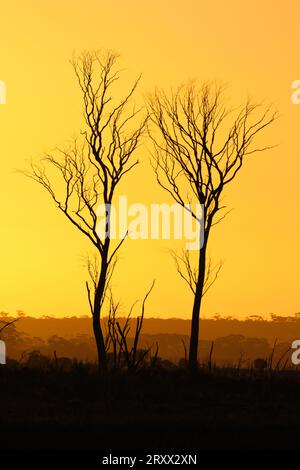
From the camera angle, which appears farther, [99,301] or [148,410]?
[99,301]

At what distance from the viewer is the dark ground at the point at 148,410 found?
17516 mm

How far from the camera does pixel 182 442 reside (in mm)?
17266

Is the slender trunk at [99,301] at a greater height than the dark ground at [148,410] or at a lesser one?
greater

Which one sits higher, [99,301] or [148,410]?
[99,301]

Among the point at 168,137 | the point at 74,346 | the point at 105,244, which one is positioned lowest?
the point at 74,346

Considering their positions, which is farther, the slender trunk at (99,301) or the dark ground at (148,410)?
the slender trunk at (99,301)

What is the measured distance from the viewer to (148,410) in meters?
21.2

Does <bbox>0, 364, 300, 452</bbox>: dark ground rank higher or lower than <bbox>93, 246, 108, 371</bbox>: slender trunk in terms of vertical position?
lower

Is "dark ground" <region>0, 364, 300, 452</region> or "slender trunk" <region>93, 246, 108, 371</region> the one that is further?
"slender trunk" <region>93, 246, 108, 371</region>

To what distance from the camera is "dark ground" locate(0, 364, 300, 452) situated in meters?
17.5
